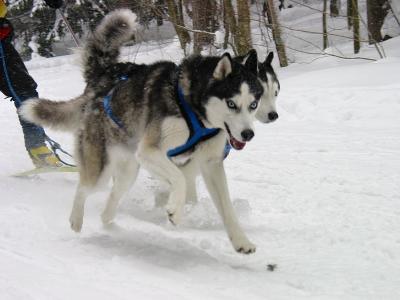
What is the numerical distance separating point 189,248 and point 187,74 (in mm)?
1052

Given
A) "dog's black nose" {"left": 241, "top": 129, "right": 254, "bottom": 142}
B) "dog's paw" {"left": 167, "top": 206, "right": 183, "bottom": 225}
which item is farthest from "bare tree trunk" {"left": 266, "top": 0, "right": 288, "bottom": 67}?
"dog's paw" {"left": 167, "top": 206, "right": 183, "bottom": 225}

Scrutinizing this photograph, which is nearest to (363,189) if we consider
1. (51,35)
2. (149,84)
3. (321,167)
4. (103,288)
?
(321,167)

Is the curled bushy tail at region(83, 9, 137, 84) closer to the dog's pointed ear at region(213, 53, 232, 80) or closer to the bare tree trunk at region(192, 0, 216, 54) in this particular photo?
the dog's pointed ear at region(213, 53, 232, 80)

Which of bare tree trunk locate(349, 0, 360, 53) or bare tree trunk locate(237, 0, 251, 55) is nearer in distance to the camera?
bare tree trunk locate(237, 0, 251, 55)

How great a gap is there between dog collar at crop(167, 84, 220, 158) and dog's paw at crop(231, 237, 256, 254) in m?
0.61

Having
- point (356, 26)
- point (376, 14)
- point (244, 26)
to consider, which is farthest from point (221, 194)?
point (376, 14)

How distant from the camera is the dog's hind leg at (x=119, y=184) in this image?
3527 mm

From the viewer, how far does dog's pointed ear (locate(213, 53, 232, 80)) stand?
2.85 m

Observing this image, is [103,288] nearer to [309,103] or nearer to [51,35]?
[309,103]

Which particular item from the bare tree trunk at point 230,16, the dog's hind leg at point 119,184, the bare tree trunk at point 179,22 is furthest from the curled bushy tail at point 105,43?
the bare tree trunk at point 179,22

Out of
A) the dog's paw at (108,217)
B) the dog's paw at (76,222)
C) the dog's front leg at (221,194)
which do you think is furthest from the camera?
the dog's paw at (108,217)

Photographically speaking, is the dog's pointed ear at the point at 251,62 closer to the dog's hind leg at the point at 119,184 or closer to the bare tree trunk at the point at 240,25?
A: the dog's hind leg at the point at 119,184

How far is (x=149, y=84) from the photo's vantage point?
3.28 metres

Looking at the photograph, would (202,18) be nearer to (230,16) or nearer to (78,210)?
(230,16)
